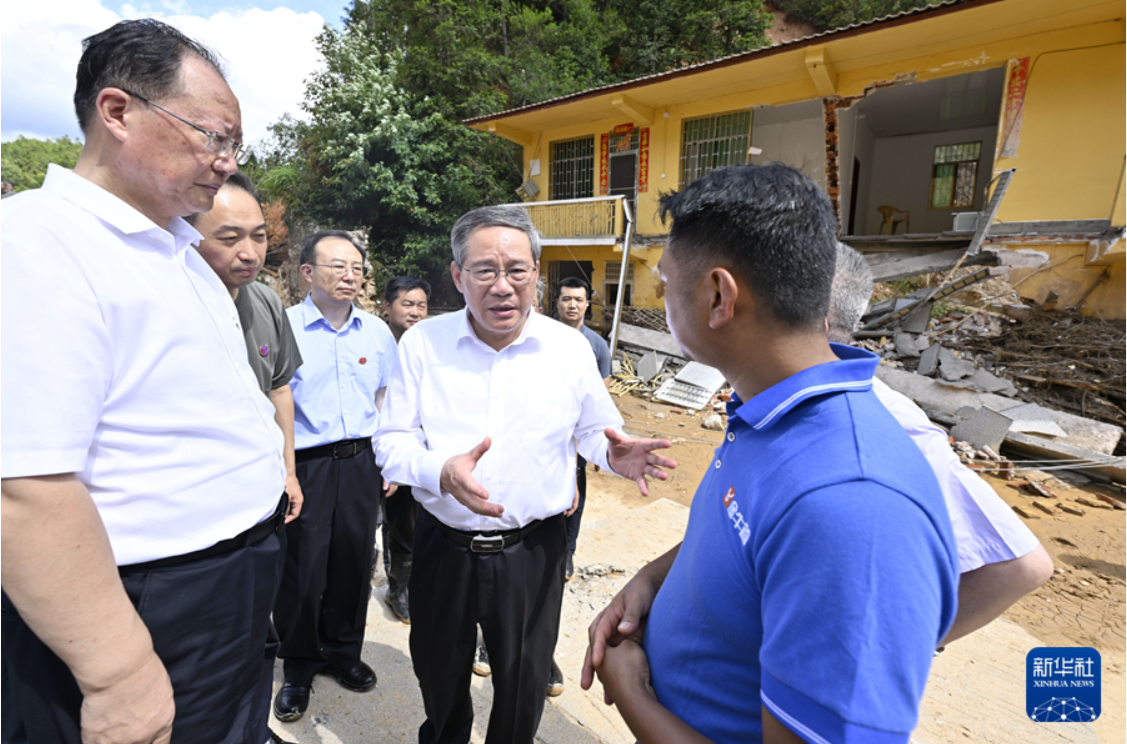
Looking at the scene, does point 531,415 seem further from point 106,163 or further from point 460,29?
point 460,29

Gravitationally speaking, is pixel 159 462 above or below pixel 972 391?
above

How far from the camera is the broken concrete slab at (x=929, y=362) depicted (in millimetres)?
8219

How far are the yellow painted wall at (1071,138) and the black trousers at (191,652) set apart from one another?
11111 mm

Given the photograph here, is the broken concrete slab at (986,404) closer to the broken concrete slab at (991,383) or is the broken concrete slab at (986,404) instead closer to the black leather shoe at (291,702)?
the broken concrete slab at (991,383)

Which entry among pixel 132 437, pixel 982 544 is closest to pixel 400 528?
pixel 132 437

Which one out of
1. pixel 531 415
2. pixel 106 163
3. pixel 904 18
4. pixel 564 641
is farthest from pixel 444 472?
pixel 904 18

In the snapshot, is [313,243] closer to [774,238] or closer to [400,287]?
[400,287]

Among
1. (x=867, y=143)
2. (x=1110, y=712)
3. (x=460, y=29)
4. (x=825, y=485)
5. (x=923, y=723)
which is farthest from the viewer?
(x=460, y=29)

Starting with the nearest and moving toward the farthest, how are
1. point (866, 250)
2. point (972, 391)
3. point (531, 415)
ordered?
1. point (531, 415)
2. point (972, 391)
3. point (866, 250)

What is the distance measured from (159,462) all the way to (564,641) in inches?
102

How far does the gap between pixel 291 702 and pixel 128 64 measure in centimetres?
259

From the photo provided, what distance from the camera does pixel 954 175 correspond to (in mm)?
13461

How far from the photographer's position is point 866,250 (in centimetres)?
964

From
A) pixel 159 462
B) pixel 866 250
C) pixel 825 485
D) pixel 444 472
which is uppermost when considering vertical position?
pixel 866 250
